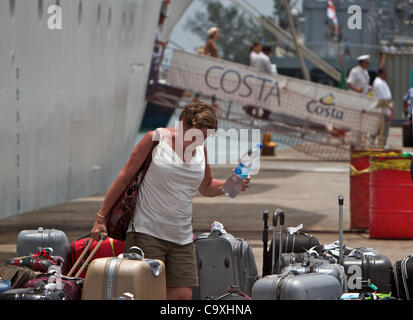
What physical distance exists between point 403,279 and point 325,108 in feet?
40.8

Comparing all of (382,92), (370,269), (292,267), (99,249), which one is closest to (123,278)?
(292,267)

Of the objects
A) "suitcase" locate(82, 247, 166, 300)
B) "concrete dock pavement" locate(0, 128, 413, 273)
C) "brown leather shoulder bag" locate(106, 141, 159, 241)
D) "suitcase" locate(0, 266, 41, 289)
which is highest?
"brown leather shoulder bag" locate(106, 141, 159, 241)

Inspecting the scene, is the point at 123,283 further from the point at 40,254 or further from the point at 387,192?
the point at 387,192

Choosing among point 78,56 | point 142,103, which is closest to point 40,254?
point 78,56

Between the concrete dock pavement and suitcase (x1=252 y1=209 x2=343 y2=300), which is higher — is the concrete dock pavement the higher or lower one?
the lower one

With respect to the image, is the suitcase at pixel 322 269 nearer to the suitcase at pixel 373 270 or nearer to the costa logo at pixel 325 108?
the suitcase at pixel 373 270

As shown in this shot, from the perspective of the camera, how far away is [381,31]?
3925 centimetres

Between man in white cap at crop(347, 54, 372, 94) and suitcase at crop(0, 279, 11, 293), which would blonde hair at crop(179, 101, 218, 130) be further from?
man in white cap at crop(347, 54, 372, 94)

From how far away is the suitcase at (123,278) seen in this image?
14.5 feet

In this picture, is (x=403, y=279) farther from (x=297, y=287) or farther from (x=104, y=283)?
(x=104, y=283)

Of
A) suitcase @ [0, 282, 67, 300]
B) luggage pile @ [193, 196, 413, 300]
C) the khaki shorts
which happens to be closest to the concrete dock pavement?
luggage pile @ [193, 196, 413, 300]

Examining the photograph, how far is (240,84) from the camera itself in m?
17.4

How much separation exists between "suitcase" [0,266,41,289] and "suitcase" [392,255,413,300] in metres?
2.33

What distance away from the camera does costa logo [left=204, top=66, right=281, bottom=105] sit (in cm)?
1717
